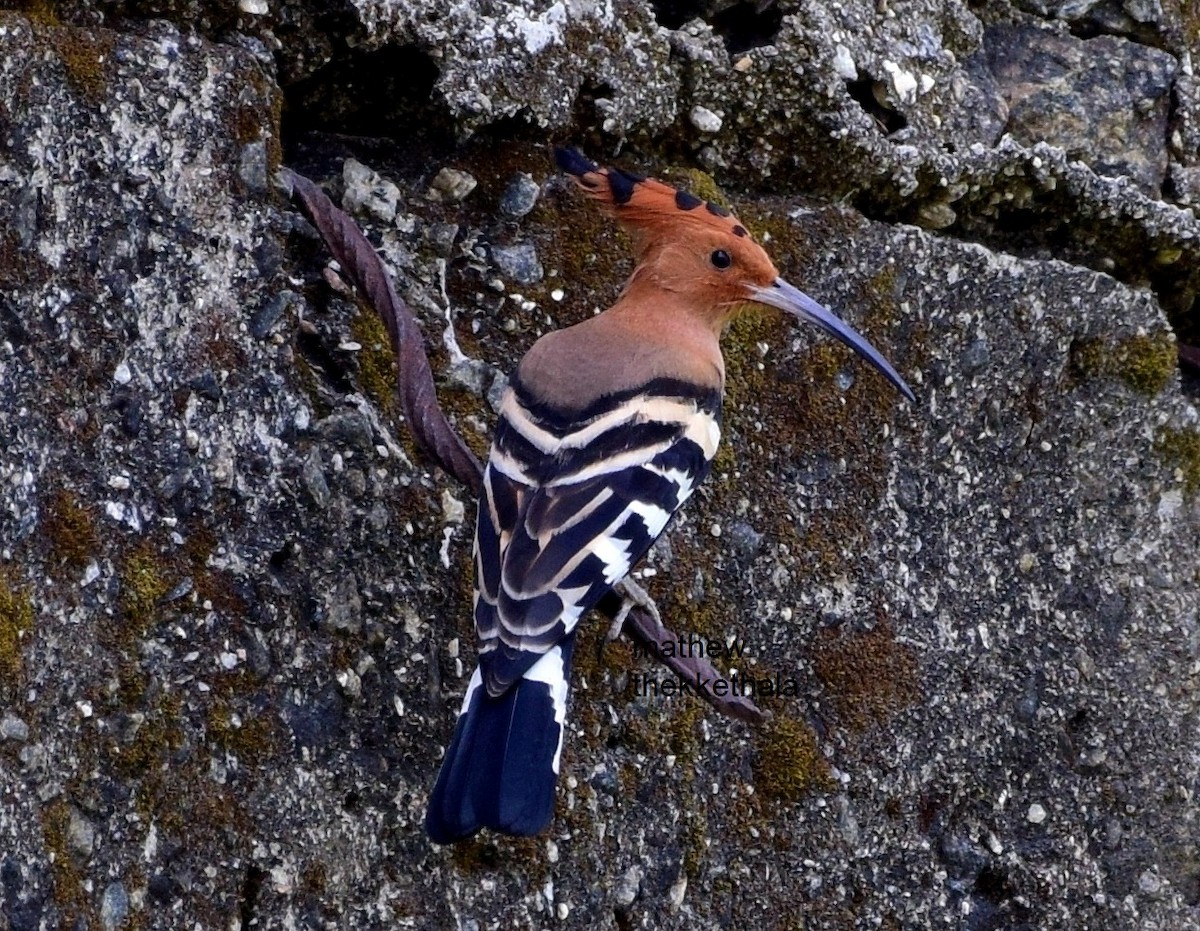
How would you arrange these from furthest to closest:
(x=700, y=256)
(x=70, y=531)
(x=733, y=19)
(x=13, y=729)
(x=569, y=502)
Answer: (x=733, y=19) → (x=700, y=256) → (x=569, y=502) → (x=70, y=531) → (x=13, y=729)

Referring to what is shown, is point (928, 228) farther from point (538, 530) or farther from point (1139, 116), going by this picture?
point (538, 530)

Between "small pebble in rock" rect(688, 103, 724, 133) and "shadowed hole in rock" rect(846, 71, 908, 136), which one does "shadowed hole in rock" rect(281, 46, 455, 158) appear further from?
"shadowed hole in rock" rect(846, 71, 908, 136)

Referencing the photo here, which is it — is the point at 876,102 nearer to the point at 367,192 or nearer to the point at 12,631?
the point at 367,192

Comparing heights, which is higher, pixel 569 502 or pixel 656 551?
pixel 569 502

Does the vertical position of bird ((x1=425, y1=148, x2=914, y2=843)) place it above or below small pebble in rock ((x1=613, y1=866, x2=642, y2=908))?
above

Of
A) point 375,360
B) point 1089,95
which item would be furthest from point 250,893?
point 1089,95

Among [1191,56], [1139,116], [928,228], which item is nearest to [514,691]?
[928,228]

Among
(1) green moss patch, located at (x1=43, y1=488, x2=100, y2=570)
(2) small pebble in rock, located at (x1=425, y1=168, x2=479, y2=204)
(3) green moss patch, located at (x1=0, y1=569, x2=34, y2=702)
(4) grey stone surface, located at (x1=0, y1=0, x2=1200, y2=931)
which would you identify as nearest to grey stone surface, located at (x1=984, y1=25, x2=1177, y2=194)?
(4) grey stone surface, located at (x1=0, y1=0, x2=1200, y2=931)
